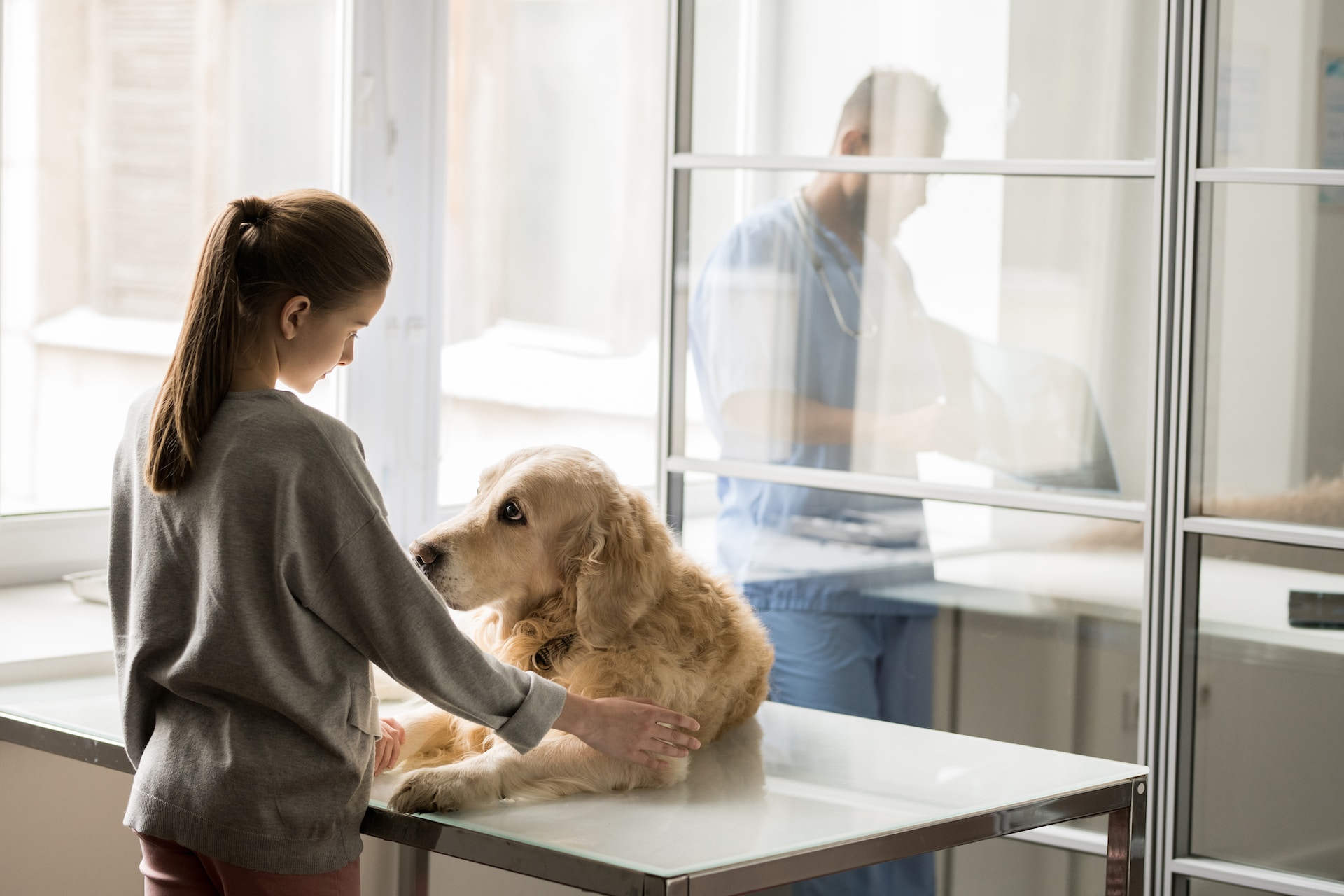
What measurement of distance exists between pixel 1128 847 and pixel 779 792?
424 mm

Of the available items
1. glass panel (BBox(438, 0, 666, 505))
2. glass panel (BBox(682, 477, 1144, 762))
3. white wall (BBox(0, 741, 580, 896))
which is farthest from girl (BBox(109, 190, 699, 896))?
glass panel (BBox(438, 0, 666, 505))

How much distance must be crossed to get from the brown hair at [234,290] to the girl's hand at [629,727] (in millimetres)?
441

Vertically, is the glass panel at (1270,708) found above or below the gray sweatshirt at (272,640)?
below

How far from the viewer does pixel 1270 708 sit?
2.08 m

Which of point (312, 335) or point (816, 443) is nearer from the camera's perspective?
point (312, 335)

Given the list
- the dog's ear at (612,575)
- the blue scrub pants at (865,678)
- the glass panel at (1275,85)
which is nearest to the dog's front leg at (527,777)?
the dog's ear at (612,575)

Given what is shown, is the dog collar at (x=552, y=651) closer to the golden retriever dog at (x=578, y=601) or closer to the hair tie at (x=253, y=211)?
the golden retriever dog at (x=578, y=601)

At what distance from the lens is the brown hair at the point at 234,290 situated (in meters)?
1.19

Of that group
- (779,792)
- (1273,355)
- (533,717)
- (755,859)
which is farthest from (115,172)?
(1273,355)

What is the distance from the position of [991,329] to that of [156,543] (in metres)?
1.50

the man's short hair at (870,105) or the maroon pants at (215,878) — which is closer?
the maroon pants at (215,878)

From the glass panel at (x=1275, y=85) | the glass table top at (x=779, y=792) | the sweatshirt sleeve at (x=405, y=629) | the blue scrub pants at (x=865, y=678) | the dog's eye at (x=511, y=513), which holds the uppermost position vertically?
the glass panel at (x=1275, y=85)

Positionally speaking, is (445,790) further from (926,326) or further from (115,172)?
(115,172)

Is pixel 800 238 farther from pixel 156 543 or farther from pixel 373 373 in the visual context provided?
pixel 156 543
